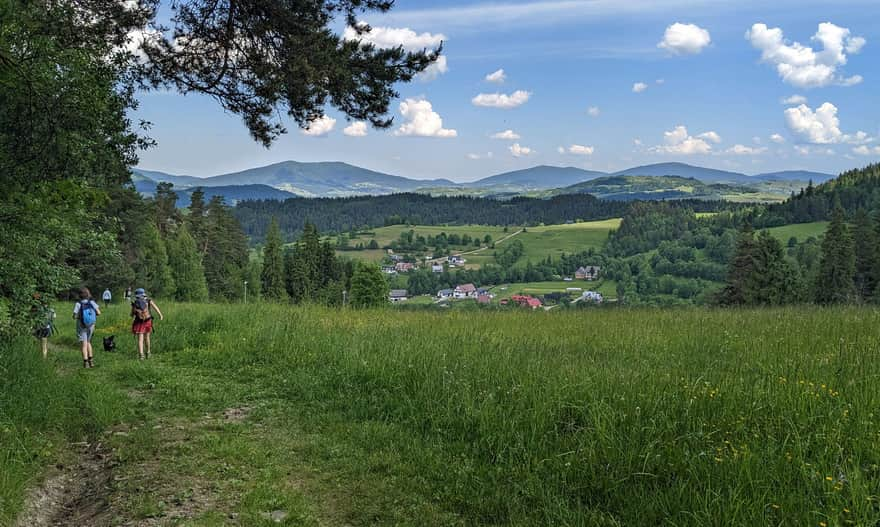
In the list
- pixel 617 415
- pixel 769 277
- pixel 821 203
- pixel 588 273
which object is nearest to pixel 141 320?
pixel 617 415

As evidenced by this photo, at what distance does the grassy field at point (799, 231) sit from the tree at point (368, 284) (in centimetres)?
8429

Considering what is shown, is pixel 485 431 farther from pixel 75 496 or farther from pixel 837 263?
pixel 837 263

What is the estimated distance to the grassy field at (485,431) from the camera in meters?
3.90

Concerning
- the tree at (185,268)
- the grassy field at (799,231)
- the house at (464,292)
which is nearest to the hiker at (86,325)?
the tree at (185,268)

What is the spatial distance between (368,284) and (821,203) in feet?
403

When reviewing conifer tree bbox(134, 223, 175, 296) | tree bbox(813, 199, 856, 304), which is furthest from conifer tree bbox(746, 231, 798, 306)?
conifer tree bbox(134, 223, 175, 296)

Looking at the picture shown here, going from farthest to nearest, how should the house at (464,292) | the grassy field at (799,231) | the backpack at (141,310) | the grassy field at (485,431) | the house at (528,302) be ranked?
the grassy field at (799,231) < the house at (464,292) < the house at (528,302) < the backpack at (141,310) < the grassy field at (485,431)

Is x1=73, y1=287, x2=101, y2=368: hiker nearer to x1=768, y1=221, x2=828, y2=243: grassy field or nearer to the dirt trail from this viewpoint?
the dirt trail

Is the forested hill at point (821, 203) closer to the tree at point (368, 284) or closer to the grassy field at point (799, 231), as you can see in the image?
the grassy field at point (799, 231)

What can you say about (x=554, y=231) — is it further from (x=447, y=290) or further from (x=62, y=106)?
(x=62, y=106)

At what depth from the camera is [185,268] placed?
53375 millimetres

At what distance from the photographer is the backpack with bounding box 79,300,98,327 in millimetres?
10867

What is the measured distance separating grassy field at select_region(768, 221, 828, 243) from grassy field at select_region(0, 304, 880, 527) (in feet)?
364

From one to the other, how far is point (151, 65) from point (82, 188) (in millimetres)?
2193
